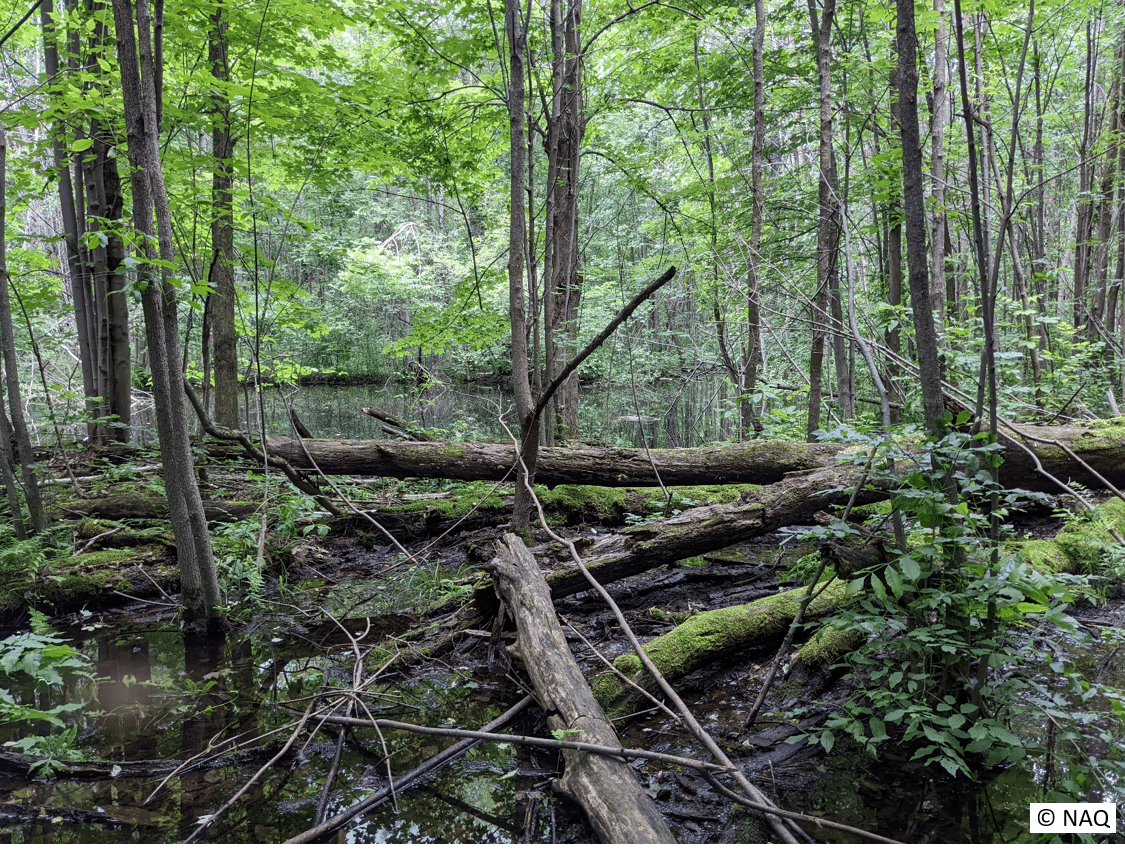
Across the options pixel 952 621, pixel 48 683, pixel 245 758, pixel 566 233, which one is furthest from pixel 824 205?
pixel 48 683

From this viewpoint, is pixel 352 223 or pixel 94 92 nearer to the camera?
pixel 94 92

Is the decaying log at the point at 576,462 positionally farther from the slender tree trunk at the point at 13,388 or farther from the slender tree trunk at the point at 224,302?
the slender tree trunk at the point at 224,302

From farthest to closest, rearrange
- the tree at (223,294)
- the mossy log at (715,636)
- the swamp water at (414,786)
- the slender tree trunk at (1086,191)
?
the slender tree trunk at (1086,191) < the tree at (223,294) < the mossy log at (715,636) < the swamp water at (414,786)

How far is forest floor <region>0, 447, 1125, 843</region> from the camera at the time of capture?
234 centimetres

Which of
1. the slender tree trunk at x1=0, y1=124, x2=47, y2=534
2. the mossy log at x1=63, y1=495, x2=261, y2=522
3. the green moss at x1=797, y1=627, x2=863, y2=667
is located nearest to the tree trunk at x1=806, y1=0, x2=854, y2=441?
the green moss at x1=797, y1=627, x2=863, y2=667

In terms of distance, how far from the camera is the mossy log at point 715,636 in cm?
318

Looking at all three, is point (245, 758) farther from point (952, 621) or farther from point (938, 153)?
point (938, 153)

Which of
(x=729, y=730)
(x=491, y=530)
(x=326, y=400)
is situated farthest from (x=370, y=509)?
(x=326, y=400)

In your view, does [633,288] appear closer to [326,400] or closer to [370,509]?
[370,509]

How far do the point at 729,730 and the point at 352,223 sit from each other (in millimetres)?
34047

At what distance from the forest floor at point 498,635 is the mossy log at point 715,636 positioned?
108 mm

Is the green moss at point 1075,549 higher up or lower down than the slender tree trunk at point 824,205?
lower down

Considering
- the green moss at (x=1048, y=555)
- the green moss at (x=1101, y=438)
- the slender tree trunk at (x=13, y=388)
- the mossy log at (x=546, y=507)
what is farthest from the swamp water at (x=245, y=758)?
the green moss at (x=1101, y=438)

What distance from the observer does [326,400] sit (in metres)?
23.1
